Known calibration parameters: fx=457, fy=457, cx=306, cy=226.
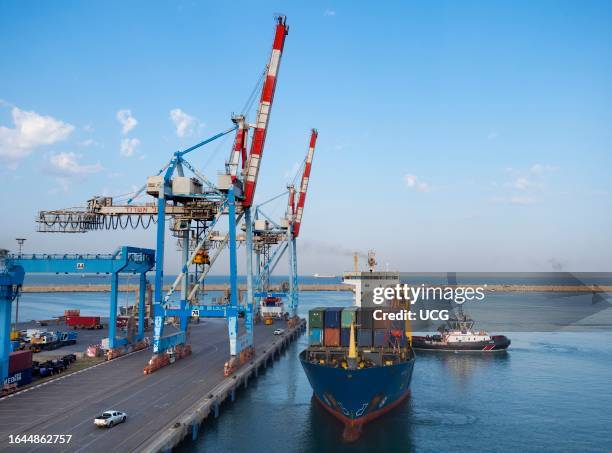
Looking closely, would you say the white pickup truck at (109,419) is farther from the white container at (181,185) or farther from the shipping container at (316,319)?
the white container at (181,185)

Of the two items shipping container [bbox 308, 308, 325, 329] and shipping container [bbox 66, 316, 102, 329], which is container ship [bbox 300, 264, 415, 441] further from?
shipping container [bbox 66, 316, 102, 329]

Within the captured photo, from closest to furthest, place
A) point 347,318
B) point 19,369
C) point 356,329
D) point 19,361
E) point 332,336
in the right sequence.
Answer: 1. point 19,369
2. point 19,361
3. point 356,329
4. point 347,318
5. point 332,336

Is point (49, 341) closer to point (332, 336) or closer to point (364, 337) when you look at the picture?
point (332, 336)

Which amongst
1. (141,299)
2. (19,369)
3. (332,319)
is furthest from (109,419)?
(141,299)

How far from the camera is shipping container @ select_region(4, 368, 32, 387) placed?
36500mm

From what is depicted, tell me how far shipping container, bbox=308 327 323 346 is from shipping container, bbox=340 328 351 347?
2.19 m

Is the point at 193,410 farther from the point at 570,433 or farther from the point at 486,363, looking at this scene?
the point at 486,363

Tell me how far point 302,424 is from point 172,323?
55902mm

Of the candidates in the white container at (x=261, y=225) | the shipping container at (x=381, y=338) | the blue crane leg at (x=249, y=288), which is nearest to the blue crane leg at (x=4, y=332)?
the blue crane leg at (x=249, y=288)

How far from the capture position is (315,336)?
4481cm

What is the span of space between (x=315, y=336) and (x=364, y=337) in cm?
501

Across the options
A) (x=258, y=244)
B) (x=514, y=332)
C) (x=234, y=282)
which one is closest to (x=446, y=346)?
(x=514, y=332)

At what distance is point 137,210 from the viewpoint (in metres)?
58.1

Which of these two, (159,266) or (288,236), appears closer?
(159,266)
